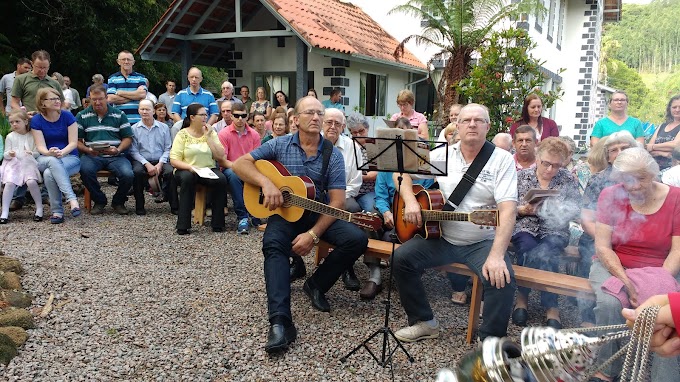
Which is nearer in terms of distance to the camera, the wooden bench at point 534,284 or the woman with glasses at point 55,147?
the wooden bench at point 534,284

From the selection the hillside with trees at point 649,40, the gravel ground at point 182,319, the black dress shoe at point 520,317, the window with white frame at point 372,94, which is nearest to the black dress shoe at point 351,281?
the gravel ground at point 182,319

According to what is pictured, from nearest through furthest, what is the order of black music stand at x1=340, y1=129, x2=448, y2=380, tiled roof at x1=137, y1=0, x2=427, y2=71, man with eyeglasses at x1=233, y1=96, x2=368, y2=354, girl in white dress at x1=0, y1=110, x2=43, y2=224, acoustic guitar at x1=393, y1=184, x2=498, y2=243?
black music stand at x1=340, y1=129, x2=448, y2=380 < acoustic guitar at x1=393, y1=184, x2=498, y2=243 < man with eyeglasses at x1=233, y1=96, x2=368, y2=354 < girl in white dress at x1=0, y1=110, x2=43, y2=224 < tiled roof at x1=137, y1=0, x2=427, y2=71

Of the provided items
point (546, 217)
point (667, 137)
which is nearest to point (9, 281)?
point (546, 217)

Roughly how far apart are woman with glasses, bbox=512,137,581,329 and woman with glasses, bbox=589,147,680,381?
0.82m

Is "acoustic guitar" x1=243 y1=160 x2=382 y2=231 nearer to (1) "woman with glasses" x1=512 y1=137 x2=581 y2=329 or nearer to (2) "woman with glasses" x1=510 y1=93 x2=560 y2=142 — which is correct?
(1) "woman with glasses" x1=512 y1=137 x2=581 y2=329

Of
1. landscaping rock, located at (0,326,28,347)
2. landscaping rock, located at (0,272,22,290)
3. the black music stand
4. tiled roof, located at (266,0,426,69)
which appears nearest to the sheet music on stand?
the black music stand

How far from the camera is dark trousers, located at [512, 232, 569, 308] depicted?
4.39m

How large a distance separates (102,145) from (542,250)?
5.95m

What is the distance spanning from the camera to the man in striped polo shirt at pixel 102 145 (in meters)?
7.24

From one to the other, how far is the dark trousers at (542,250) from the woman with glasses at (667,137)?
289cm

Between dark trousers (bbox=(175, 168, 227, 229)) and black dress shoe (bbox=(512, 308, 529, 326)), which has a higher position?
dark trousers (bbox=(175, 168, 227, 229))

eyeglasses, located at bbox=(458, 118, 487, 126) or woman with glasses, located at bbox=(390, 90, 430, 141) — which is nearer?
eyeglasses, located at bbox=(458, 118, 487, 126)

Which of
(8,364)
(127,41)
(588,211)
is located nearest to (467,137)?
(588,211)

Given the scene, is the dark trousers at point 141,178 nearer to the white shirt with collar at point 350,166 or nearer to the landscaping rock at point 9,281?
the landscaping rock at point 9,281
